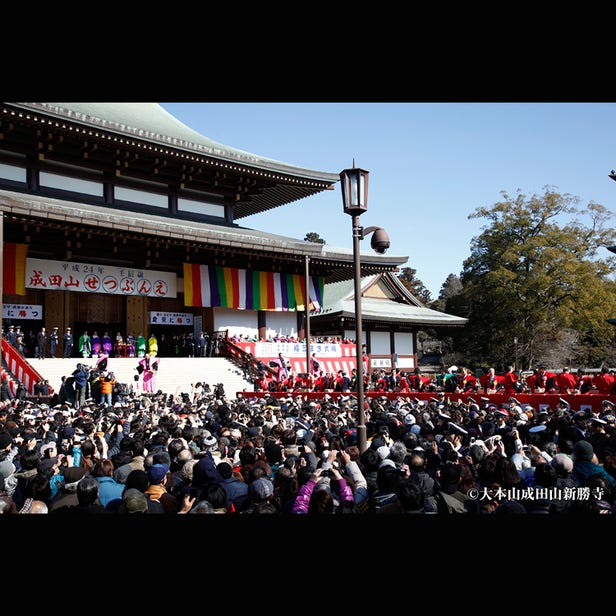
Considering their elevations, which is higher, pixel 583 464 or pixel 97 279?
pixel 97 279

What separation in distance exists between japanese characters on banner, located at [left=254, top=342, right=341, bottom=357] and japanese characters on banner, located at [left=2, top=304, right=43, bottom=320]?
7661mm

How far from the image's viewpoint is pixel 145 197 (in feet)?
71.8

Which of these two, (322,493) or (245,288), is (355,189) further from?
(245,288)

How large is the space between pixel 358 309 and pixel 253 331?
17065mm

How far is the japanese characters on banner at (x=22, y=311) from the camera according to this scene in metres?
19.3

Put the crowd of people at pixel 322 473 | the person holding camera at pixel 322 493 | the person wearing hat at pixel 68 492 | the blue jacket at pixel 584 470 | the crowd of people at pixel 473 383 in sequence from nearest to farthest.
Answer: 1. the person holding camera at pixel 322 493
2. the crowd of people at pixel 322 473
3. the person wearing hat at pixel 68 492
4. the blue jacket at pixel 584 470
5. the crowd of people at pixel 473 383

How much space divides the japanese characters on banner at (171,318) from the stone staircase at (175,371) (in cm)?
321

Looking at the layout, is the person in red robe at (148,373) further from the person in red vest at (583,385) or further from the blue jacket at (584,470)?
the blue jacket at (584,470)

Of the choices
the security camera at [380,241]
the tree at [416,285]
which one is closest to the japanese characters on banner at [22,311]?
the security camera at [380,241]

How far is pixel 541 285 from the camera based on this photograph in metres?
31.1

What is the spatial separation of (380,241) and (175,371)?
12823 millimetres

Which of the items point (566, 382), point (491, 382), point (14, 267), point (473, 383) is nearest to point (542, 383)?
point (566, 382)
